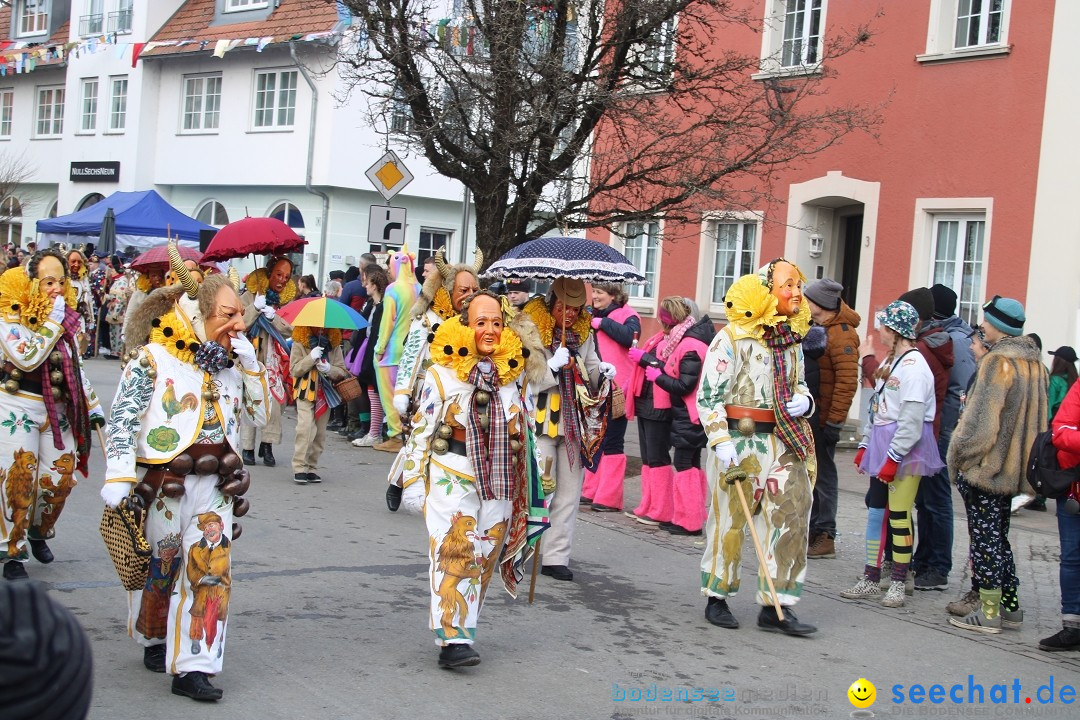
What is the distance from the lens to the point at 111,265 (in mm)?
22766

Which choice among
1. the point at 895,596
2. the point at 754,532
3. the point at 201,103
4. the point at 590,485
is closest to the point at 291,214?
the point at 201,103

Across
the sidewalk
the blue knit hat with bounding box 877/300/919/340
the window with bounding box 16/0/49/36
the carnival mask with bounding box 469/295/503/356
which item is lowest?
the sidewalk

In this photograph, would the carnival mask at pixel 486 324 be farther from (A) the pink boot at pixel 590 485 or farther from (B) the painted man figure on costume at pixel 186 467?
(A) the pink boot at pixel 590 485

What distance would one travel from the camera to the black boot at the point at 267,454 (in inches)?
472

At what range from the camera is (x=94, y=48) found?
34.2 meters

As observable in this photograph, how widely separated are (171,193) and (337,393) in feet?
79.4

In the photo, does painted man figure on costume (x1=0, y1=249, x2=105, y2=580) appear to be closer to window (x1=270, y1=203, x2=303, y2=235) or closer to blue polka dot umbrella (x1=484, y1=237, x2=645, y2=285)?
blue polka dot umbrella (x1=484, y1=237, x2=645, y2=285)

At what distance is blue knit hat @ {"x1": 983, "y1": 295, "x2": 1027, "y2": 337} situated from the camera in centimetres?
723

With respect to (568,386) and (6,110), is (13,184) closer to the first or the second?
(6,110)

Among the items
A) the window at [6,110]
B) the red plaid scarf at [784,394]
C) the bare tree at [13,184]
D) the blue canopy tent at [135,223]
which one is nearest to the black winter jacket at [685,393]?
the red plaid scarf at [784,394]

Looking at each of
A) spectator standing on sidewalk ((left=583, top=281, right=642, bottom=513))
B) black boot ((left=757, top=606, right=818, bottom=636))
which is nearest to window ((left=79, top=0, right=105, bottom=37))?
spectator standing on sidewalk ((left=583, top=281, right=642, bottom=513))

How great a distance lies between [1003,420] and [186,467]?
4.62m

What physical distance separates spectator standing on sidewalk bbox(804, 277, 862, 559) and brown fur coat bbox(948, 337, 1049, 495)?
5.29 feet

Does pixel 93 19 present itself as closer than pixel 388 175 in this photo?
No
